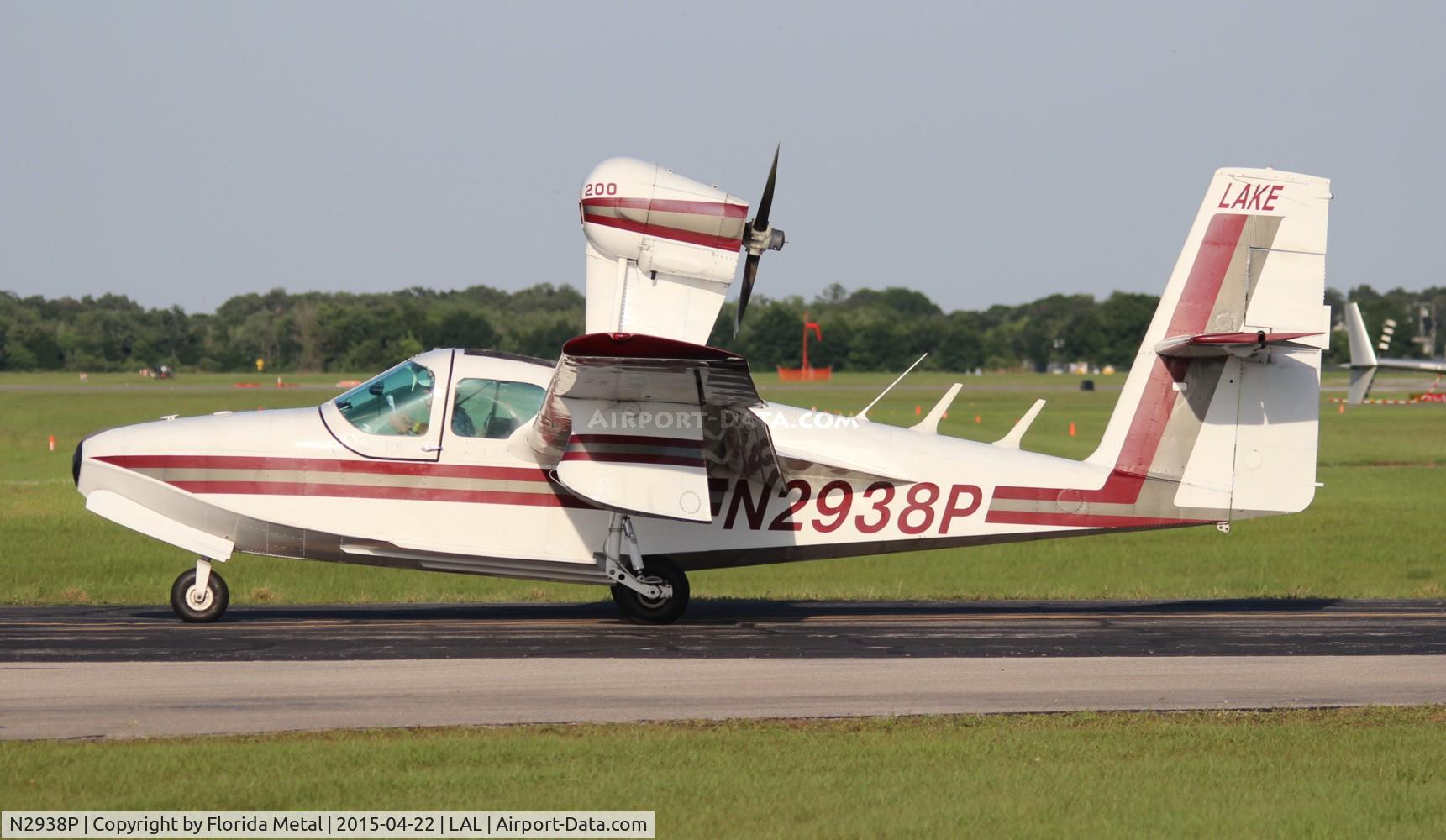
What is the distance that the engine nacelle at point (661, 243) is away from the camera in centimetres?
1132

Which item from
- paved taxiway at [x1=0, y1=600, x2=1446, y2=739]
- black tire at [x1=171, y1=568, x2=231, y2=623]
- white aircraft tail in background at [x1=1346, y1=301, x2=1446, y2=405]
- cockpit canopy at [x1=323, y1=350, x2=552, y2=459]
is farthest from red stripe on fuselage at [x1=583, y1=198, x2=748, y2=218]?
white aircraft tail in background at [x1=1346, y1=301, x2=1446, y2=405]

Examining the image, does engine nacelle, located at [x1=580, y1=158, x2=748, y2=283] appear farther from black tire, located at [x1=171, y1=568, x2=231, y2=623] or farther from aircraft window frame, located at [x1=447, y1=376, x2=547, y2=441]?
black tire, located at [x1=171, y1=568, x2=231, y2=623]

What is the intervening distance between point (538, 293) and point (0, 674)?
92.6 meters

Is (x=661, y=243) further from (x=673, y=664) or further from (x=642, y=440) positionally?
(x=673, y=664)

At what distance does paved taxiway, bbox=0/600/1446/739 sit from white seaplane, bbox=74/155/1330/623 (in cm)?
80

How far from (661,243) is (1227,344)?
18.8ft

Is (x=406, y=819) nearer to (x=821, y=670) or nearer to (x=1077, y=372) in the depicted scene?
(x=821, y=670)

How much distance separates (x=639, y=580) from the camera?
13.7m

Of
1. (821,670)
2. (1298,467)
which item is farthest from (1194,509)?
(821,670)

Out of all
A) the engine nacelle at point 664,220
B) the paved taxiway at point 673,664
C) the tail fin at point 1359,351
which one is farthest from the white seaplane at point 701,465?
the tail fin at point 1359,351

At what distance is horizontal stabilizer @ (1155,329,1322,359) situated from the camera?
13.4 meters

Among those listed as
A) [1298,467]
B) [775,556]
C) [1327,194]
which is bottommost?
[775,556]

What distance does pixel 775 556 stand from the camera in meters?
14.2

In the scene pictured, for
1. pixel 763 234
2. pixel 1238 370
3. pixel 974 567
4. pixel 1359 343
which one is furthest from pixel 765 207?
pixel 1359 343
